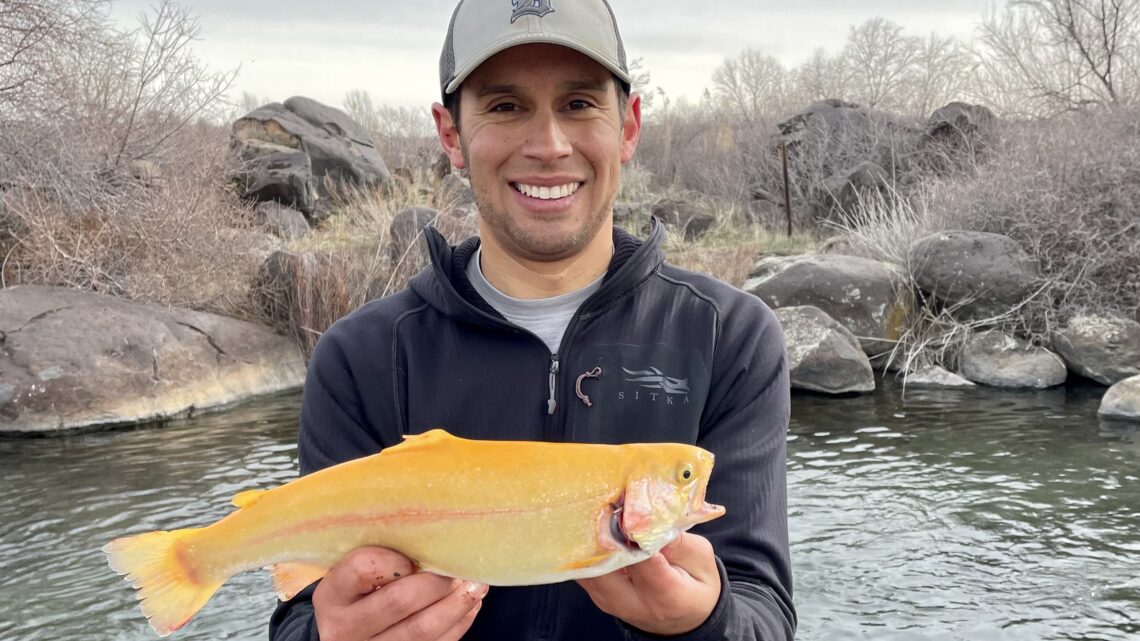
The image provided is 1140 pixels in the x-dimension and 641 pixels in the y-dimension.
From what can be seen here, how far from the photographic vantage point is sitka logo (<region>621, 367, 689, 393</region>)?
2.56 meters

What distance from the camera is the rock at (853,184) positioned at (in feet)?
76.9

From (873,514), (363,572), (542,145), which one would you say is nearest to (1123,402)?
(873,514)

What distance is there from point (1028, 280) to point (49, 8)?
49.3ft

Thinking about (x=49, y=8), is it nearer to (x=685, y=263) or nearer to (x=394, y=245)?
(x=394, y=245)

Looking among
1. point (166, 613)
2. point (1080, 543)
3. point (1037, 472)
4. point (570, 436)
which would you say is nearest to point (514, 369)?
point (570, 436)

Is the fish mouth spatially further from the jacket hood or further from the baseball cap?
the baseball cap

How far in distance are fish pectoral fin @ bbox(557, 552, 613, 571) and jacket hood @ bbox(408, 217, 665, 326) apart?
86 centimetres

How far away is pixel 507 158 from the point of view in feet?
8.60

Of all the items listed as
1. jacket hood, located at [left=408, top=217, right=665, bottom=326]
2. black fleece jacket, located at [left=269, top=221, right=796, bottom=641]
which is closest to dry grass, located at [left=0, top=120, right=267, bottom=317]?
jacket hood, located at [left=408, top=217, right=665, bottom=326]

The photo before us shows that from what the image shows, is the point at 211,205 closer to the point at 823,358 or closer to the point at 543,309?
the point at 823,358

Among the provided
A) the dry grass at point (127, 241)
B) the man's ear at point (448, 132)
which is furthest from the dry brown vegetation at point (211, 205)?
the man's ear at point (448, 132)

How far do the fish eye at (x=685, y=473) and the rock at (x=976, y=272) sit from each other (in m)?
13.2

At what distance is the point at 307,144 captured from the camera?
25.0 meters

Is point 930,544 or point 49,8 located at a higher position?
point 49,8
